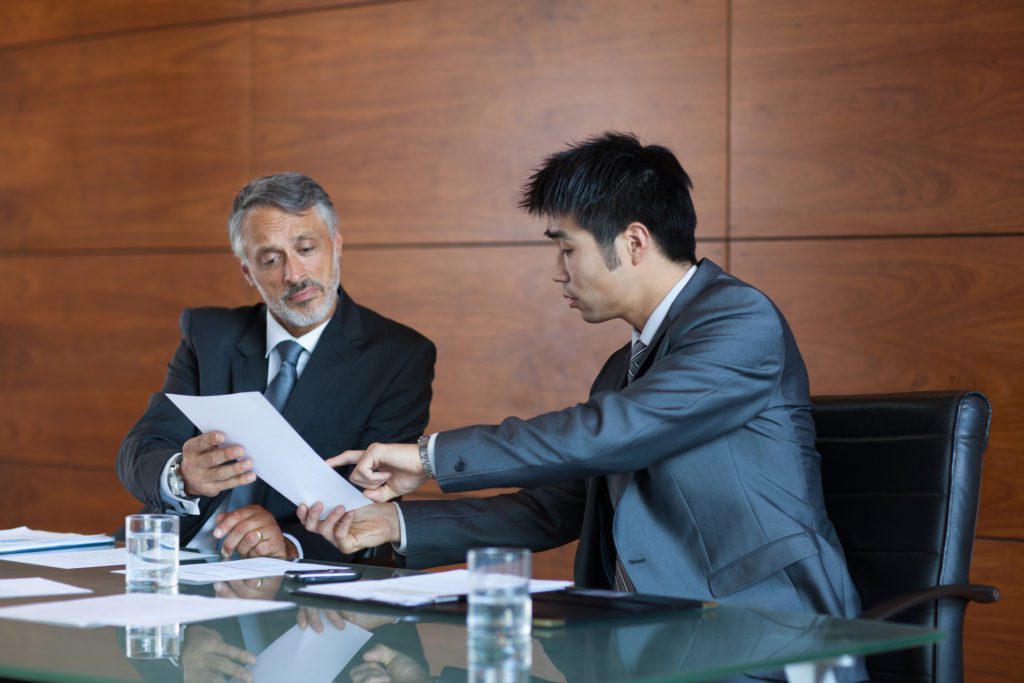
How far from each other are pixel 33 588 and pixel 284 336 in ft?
4.54

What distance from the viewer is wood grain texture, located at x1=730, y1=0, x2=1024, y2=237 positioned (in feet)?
11.9

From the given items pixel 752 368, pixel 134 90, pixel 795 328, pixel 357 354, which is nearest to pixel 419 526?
pixel 752 368

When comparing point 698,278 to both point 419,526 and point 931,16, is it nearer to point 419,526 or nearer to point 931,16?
point 419,526

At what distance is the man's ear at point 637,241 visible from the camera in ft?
8.27

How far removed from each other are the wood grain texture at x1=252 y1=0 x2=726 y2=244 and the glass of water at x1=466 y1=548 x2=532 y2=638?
2.71 meters

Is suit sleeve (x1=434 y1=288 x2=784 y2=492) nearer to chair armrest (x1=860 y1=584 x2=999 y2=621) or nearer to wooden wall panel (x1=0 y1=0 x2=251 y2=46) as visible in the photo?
chair armrest (x1=860 y1=584 x2=999 y2=621)

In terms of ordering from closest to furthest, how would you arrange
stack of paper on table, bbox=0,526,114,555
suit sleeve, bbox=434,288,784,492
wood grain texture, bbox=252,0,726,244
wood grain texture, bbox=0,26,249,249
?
1. suit sleeve, bbox=434,288,784,492
2. stack of paper on table, bbox=0,526,114,555
3. wood grain texture, bbox=252,0,726,244
4. wood grain texture, bbox=0,26,249,249

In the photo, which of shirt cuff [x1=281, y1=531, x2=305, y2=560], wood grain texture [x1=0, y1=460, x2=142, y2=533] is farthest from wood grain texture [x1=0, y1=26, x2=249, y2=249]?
shirt cuff [x1=281, y1=531, x2=305, y2=560]

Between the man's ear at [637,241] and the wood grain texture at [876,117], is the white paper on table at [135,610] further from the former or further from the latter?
the wood grain texture at [876,117]

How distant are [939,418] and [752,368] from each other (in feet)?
1.18

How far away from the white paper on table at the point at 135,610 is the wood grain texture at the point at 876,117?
8.20ft

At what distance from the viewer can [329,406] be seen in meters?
3.23

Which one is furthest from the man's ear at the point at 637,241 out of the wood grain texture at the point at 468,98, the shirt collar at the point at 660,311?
the wood grain texture at the point at 468,98

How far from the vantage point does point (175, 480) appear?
9.49ft
